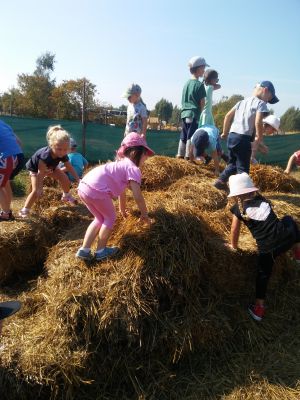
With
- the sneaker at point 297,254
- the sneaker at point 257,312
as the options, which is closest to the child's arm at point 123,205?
the sneaker at point 257,312

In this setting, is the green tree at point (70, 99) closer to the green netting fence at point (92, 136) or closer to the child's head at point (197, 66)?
the green netting fence at point (92, 136)

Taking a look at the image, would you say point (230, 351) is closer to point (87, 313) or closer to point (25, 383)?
point (87, 313)

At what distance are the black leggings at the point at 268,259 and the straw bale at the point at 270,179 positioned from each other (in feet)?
7.87

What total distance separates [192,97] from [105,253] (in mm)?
4255

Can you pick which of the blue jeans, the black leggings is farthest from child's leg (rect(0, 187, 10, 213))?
the black leggings

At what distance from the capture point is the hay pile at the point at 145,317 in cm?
302

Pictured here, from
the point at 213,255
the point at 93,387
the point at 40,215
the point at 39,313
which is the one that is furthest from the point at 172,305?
the point at 40,215

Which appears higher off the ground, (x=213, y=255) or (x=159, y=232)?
(x=159, y=232)

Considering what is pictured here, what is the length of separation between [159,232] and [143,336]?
0.99m

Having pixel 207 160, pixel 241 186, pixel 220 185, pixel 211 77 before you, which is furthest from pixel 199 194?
pixel 211 77

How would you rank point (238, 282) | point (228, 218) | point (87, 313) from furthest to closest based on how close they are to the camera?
point (228, 218)
point (238, 282)
point (87, 313)

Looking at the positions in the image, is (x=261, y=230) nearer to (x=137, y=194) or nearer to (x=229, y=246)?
(x=229, y=246)

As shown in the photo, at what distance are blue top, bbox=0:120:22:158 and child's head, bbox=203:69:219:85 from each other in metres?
3.88

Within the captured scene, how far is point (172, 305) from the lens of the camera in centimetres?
336
